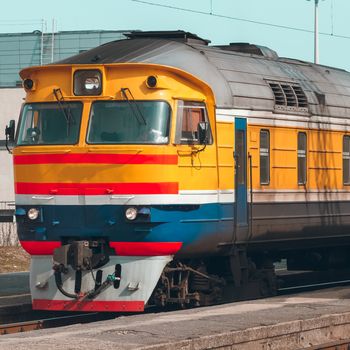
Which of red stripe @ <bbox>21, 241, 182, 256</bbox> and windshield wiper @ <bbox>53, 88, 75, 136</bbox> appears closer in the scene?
red stripe @ <bbox>21, 241, 182, 256</bbox>

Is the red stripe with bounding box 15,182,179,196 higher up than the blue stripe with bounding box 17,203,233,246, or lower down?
higher up

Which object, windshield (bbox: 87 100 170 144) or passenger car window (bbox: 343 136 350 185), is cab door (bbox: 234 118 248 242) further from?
passenger car window (bbox: 343 136 350 185)

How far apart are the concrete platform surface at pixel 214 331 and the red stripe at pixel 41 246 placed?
7.84ft

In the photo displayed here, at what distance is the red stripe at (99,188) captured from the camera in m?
14.6

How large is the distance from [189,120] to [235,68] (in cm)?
171

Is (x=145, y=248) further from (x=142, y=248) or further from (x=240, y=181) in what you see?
(x=240, y=181)

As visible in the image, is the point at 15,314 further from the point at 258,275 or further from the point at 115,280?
the point at 258,275

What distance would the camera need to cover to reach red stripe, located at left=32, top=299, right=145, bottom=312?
14676mm

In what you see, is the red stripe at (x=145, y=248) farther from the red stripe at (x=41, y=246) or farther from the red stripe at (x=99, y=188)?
the red stripe at (x=41, y=246)

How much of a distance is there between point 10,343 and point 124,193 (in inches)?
163

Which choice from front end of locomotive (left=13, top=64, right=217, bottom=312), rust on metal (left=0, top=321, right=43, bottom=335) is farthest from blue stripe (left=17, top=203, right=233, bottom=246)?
rust on metal (left=0, top=321, right=43, bottom=335)

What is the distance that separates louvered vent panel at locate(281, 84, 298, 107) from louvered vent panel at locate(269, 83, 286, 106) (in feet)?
0.36

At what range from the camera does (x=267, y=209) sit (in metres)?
16.7

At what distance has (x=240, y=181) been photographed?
16.1 m
